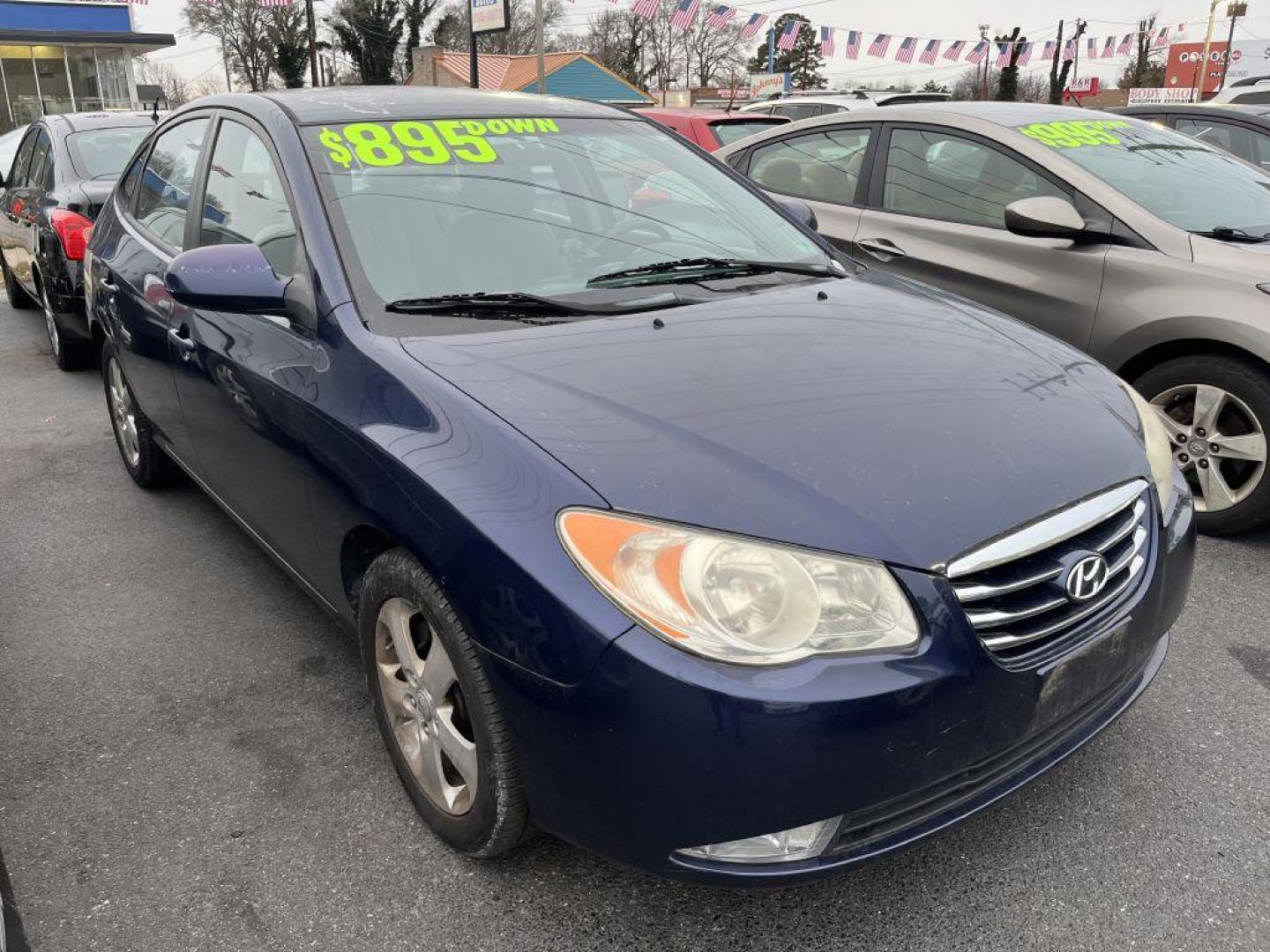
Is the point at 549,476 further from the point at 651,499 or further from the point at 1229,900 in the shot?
the point at 1229,900

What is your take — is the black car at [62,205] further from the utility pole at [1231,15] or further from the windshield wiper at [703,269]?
the utility pole at [1231,15]

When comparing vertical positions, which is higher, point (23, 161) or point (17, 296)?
point (23, 161)

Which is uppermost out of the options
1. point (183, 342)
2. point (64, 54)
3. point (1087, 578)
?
point (64, 54)

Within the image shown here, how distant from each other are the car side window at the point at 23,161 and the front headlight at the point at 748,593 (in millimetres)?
7629

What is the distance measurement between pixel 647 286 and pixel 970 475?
3.54 ft

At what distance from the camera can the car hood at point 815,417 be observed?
1.70m

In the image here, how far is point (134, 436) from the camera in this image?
4.22 metres

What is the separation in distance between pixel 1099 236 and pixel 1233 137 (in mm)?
3726

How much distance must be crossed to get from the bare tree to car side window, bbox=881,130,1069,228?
58.1 m

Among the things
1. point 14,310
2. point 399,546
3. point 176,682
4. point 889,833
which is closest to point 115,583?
point 176,682

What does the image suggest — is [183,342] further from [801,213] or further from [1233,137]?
[1233,137]

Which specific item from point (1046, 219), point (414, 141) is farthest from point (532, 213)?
point (1046, 219)

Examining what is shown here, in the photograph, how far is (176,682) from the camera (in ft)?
9.32

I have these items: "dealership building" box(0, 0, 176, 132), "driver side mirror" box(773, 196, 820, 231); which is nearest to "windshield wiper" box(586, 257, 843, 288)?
"driver side mirror" box(773, 196, 820, 231)
